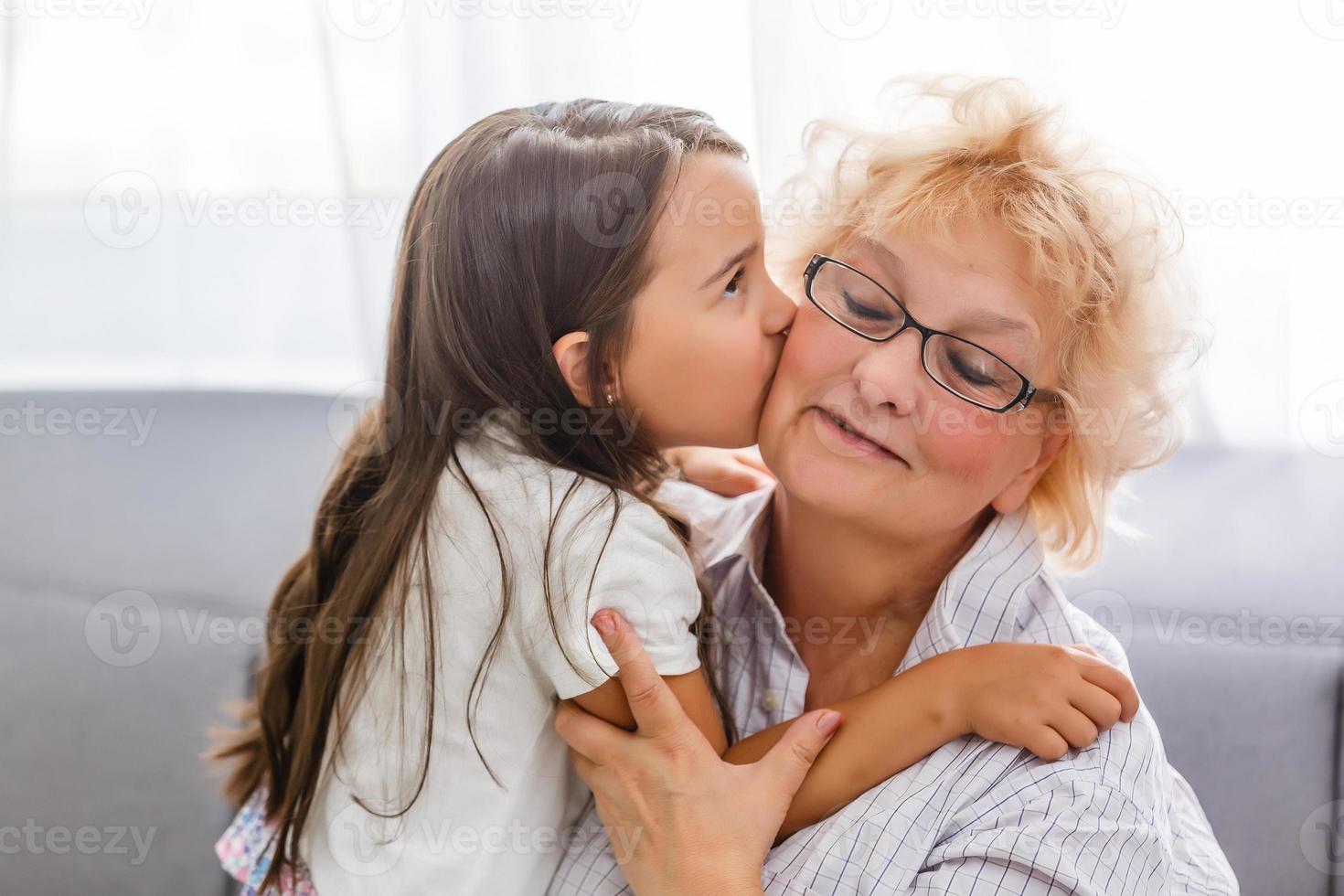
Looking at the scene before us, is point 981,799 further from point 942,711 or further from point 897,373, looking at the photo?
point 897,373

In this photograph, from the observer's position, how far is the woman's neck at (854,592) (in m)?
1.53

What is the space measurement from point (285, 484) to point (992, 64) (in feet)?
5.23

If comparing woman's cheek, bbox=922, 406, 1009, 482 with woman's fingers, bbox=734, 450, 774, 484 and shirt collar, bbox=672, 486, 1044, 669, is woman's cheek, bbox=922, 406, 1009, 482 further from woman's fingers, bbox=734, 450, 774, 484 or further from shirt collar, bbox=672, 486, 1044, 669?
woman's fingers, bbox=734, 450, 774, 484

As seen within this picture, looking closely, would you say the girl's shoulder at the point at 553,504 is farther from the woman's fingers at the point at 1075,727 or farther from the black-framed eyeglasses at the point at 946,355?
the woman's fingers at the point at 1075,727

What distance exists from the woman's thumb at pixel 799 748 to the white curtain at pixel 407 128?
1.21 m

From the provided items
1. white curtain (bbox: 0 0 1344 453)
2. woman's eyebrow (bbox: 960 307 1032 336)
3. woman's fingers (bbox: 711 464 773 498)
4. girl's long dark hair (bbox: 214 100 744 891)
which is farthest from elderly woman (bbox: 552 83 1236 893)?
white curtain (bbox: 0 0 1344 453)

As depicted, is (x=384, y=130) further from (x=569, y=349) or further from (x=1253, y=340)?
(x=1253, y=340)

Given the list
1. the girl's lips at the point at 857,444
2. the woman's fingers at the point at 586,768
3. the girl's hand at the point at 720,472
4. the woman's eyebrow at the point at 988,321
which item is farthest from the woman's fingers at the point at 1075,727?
the girl's hand at the point at 720,472

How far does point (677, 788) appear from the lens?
1309 millimetres

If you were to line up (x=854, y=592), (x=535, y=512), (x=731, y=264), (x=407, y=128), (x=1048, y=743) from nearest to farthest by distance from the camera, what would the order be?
(x=1048, y=743)
(x=535, y=512)
(x=731, y=264)
(x=854, y=592)
(x=407, y=128)

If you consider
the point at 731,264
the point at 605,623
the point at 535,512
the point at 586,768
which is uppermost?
the point at 731,264

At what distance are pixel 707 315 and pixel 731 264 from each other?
0.07m

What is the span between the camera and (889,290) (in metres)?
1.38

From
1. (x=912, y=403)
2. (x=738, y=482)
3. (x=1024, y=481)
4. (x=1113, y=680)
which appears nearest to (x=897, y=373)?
(x=912, y=403)
